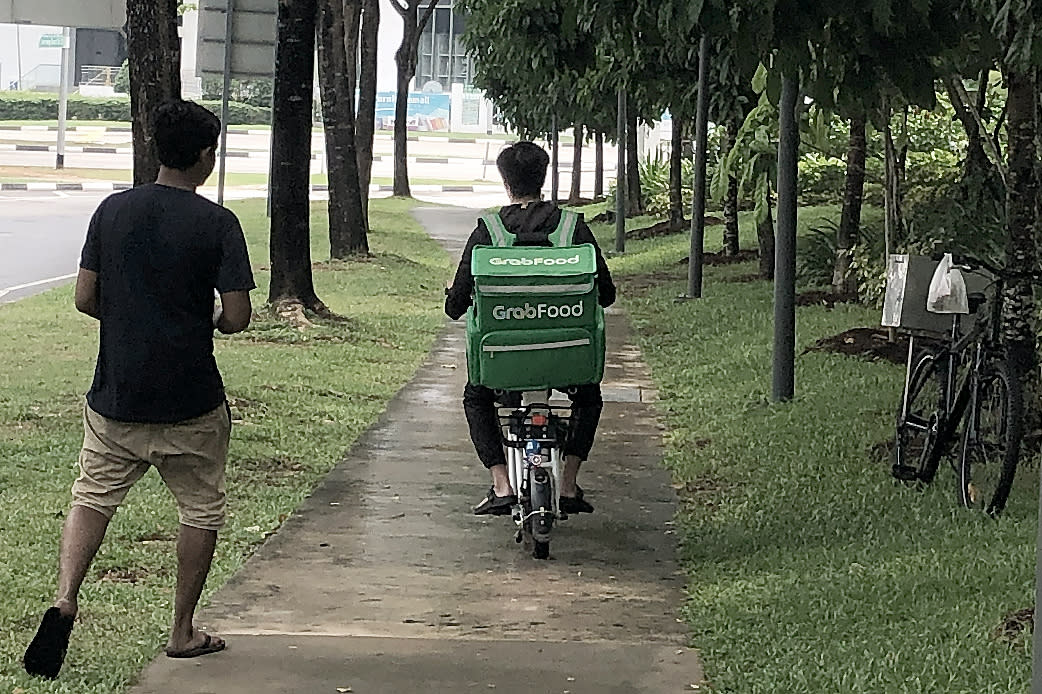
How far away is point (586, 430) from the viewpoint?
302 inches

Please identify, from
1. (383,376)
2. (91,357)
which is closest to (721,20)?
(383,376)

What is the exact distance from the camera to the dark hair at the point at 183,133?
5.58 meters

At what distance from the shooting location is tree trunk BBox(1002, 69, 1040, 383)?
8781mm

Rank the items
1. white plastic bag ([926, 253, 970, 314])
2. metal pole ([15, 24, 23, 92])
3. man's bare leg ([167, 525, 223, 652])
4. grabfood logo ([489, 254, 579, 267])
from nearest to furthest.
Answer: man's bare leg ([167, 525, 223, 652]) < grabfood logo ([489, 254, 579, 267]) < white plastic bag ([926, 253, 970, 314]) < metal pole ([15, 24, 23, 92])

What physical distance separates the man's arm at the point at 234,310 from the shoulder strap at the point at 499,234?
1.79m

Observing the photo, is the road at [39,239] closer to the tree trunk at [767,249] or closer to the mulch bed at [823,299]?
the mulch bed at [823,299]

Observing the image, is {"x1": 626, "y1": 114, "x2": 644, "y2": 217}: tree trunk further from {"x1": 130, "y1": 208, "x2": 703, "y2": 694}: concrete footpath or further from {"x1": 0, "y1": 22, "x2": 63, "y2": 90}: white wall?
{"x1": 0, "y1": 22, "x2": 63, "y2": 90}: white wall

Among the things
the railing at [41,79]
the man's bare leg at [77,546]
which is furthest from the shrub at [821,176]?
the railing at [41,79]

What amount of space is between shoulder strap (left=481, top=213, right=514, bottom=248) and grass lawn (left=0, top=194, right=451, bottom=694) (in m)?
1.62

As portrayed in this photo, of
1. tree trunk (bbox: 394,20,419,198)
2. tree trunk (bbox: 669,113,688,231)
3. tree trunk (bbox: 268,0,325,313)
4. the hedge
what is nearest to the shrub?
tree trunk (bbox: 669,113,688,231)

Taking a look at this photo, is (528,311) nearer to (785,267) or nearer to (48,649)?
(48,649)

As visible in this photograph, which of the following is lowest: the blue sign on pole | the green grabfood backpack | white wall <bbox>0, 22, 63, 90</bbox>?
the green grabfood backpack

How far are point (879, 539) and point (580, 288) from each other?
1638 mm

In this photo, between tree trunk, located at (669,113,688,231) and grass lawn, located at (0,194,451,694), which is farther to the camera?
tree trunk, located at (669,113,688,231)
